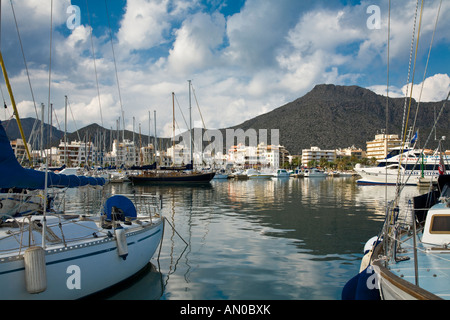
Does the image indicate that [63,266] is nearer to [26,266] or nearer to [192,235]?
[26,266]

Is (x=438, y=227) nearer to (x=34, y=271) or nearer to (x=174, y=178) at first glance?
(x=34, y=271)

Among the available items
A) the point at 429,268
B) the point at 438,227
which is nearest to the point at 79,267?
the point at 429,268

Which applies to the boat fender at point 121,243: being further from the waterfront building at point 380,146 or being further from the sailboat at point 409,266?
the waterfront building at point 380,146

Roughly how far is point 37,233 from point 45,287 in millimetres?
1944

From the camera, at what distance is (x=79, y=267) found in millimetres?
7617

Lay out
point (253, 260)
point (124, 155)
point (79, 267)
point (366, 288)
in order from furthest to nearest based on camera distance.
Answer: point (124, 155), point (253, 260), point (79, 267), point (366, 288)

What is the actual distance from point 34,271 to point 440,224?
10.7 meters

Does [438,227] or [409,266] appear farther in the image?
[438,227]

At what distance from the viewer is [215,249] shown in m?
13.9

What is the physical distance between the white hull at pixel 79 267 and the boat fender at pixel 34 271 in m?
0.11

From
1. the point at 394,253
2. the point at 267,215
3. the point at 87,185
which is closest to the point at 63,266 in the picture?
the point at 87,185

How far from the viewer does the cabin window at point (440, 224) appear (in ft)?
31.6

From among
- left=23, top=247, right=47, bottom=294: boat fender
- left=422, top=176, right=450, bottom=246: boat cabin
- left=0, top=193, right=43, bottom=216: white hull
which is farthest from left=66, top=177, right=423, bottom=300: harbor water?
left=0, top=193, right=43, bottom=216: white hull

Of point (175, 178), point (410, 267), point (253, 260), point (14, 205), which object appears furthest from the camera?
point (175, 178)
